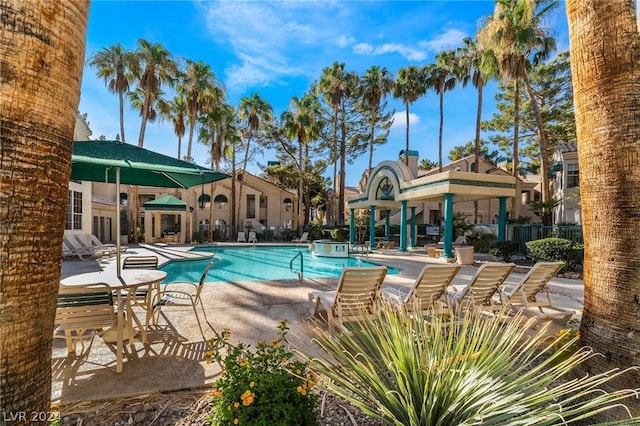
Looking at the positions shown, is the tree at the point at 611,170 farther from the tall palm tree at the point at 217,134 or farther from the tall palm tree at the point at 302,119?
the tall palm tree at the point at 302,119

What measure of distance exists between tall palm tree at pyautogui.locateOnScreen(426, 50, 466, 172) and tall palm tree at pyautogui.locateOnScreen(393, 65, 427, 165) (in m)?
0.64

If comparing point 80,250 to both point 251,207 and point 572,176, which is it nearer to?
point 251,207

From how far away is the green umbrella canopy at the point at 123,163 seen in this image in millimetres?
4023

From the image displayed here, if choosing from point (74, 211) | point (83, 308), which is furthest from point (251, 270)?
point (74, 211)

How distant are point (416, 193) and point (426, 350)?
15.4 m

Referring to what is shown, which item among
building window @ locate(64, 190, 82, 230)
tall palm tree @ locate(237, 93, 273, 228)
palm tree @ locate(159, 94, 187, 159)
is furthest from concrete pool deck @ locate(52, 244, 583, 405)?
tall palm tree @ locate(237, 93, 273, 228)

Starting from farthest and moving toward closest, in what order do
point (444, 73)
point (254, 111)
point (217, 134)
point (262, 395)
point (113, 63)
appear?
1. point (254, 111)
2. point (444, 73)
3. point (217, 134)
4. point (113, 63)
5. point (262, 395)

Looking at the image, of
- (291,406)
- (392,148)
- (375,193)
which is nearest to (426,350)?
(291,406)

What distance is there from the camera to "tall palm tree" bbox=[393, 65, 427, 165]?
27875 mm

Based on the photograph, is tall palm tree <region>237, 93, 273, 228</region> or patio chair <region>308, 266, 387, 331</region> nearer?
patio chair <region>308, 266, 387, 331</region>

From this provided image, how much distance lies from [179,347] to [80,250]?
13.0 m

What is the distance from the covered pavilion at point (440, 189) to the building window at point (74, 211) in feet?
56.7

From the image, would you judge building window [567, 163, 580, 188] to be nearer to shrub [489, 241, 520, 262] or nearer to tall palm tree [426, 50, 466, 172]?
tall palm tree [426, 50, 466, 172]

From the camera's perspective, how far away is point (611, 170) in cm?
234
